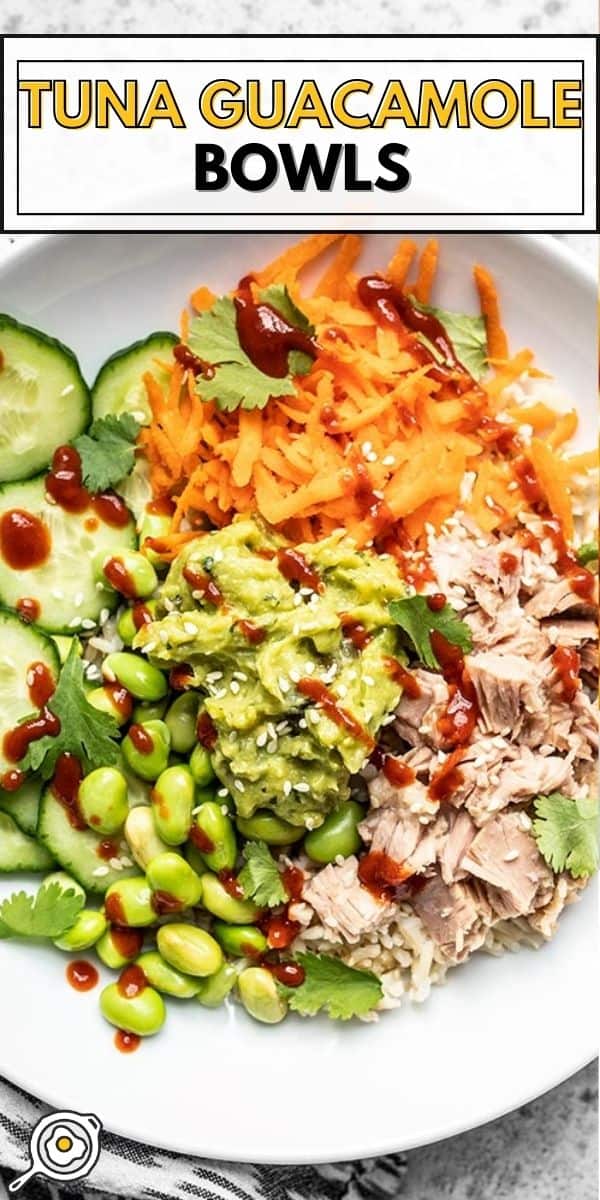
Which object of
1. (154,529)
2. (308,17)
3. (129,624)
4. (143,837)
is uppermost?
(308,17)

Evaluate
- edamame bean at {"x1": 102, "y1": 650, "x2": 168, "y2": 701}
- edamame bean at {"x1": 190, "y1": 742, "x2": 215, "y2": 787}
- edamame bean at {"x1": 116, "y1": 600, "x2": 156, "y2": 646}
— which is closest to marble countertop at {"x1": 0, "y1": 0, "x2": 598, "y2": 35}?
edamame bean at {"x1": 116, "y1": 600, "x2": 156, "y2": 646}

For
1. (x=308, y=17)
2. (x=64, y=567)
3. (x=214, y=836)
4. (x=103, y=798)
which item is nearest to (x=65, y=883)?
(x=103, y=798)

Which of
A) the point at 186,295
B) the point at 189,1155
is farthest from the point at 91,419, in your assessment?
the point at 189,1155

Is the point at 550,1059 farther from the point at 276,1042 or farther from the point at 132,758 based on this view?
the point at 132,758

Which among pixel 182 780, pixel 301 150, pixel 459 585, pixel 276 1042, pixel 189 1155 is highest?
pixel 301 150

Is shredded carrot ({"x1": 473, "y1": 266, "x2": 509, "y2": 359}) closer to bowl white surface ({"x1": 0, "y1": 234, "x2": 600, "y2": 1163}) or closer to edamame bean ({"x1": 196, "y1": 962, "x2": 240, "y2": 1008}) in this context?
bowl white surface ({"x1": 0, "y1": 234, "x2": 600, "y2": 1163})

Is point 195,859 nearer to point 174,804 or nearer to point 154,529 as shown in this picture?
point 174,804
